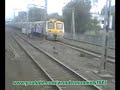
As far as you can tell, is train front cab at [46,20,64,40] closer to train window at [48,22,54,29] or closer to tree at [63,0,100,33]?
train window at [48,22,54,29]

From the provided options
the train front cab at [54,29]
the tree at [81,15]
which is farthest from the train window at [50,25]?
the tree at [81,15]

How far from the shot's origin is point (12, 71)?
11.0m

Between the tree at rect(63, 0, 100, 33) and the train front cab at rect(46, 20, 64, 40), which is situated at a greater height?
the tree at rect(63, 0, 100, 33)

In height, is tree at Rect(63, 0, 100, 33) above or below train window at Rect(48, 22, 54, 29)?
above

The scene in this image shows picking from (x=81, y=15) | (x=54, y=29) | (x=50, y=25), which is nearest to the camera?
(x=81, y=15)

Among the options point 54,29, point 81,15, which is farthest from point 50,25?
point 81,15

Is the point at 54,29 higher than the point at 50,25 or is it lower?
lower

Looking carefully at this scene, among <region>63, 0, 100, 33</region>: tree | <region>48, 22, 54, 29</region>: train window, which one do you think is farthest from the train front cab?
<region>63, 0, 100, 33</region>: tree

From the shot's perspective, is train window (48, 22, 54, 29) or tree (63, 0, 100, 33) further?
train window (48, 22, 54, 29)

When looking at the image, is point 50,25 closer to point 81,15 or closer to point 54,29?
point 54,29

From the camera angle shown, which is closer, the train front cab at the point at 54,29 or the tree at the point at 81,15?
the tree at the point at 81,15

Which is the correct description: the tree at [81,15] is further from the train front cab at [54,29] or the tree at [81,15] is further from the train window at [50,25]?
the train window at [50,25]

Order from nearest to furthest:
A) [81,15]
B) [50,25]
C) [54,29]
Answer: [81,15], [50,25], [54,29]

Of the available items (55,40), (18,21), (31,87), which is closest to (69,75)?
(31,87)
